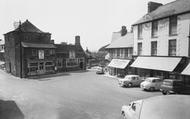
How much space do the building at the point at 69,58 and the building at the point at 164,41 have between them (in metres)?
21.4

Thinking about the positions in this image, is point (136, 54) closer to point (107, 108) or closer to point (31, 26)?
point (107, 108)

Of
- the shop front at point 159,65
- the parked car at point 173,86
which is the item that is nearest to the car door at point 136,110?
the parked car at point 173,86

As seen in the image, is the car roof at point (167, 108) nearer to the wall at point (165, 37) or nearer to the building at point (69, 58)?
the wall at point (165, 37)

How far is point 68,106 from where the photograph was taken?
43.2ft

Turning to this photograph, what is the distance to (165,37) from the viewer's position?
74.5 ft

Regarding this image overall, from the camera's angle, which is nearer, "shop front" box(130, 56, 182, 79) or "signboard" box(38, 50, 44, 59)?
"shop front" box(130, 56, 182, 79)

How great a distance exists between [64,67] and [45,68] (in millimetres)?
6729

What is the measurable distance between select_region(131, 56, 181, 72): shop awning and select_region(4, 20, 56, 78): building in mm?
21074

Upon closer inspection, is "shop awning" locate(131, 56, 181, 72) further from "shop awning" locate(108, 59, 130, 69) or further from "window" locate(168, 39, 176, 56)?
"shop awning" locate(108, 59, 130, 69)

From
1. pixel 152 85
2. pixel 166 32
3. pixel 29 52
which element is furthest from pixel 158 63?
pixel 29 52

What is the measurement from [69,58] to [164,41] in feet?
91.1

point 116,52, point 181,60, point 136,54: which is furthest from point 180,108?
point 116,52

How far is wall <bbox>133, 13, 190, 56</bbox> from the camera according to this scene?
65.0 ft

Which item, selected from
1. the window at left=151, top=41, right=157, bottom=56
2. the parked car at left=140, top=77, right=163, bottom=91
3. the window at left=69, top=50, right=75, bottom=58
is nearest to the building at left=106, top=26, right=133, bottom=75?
the window at left=151, top=41, right=157, bottom=56
